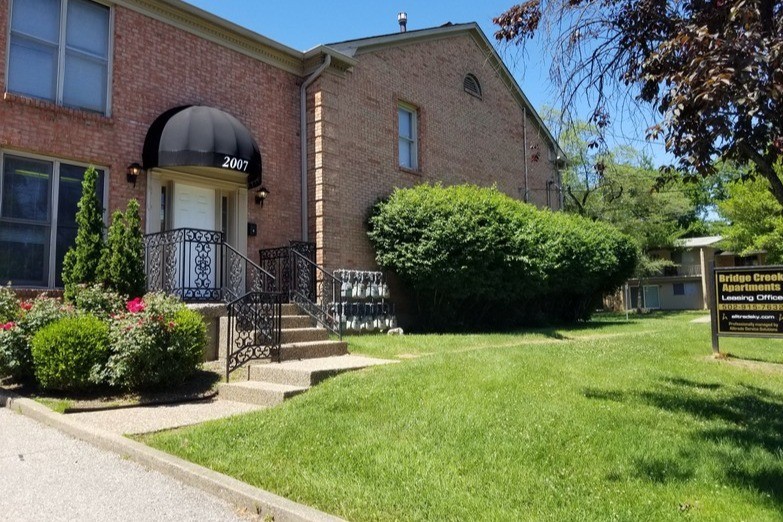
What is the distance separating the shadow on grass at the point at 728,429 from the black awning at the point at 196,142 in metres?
7.03

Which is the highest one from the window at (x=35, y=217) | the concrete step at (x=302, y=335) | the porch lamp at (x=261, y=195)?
the porch lamp at (x=261, y=195)

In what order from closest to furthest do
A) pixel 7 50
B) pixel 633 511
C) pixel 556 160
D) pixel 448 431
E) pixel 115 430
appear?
pixel 633 511, pixel 448 431, pixel 115 430, pixel 7 50, pixel 556 160

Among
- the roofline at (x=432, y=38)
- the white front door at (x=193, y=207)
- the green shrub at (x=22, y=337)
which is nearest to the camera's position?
the green shrub at (x=22, y=337)

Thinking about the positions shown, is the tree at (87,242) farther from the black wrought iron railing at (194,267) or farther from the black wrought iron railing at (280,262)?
the black wrought iron railing at (280,262)

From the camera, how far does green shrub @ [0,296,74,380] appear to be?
725cm

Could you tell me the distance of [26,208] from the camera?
363 inches

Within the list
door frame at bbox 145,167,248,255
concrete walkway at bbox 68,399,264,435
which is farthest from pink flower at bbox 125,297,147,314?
door frame at bbox 145,167,248,255

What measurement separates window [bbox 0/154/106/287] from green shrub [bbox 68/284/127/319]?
166cm

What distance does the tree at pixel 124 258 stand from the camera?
26.9ft

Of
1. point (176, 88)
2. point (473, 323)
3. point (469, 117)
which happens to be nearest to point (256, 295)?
point (176, 88)

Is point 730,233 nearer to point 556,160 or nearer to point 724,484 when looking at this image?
point 556,160

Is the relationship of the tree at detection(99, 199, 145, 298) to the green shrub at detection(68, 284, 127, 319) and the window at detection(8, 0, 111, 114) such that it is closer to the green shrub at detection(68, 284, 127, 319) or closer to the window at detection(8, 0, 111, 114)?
the green shrub at detection(68, 284, 127, 319)

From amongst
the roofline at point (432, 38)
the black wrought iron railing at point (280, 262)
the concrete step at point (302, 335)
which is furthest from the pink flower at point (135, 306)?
the roofline at point (432, 38)

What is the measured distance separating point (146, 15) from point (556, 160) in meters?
15.4
